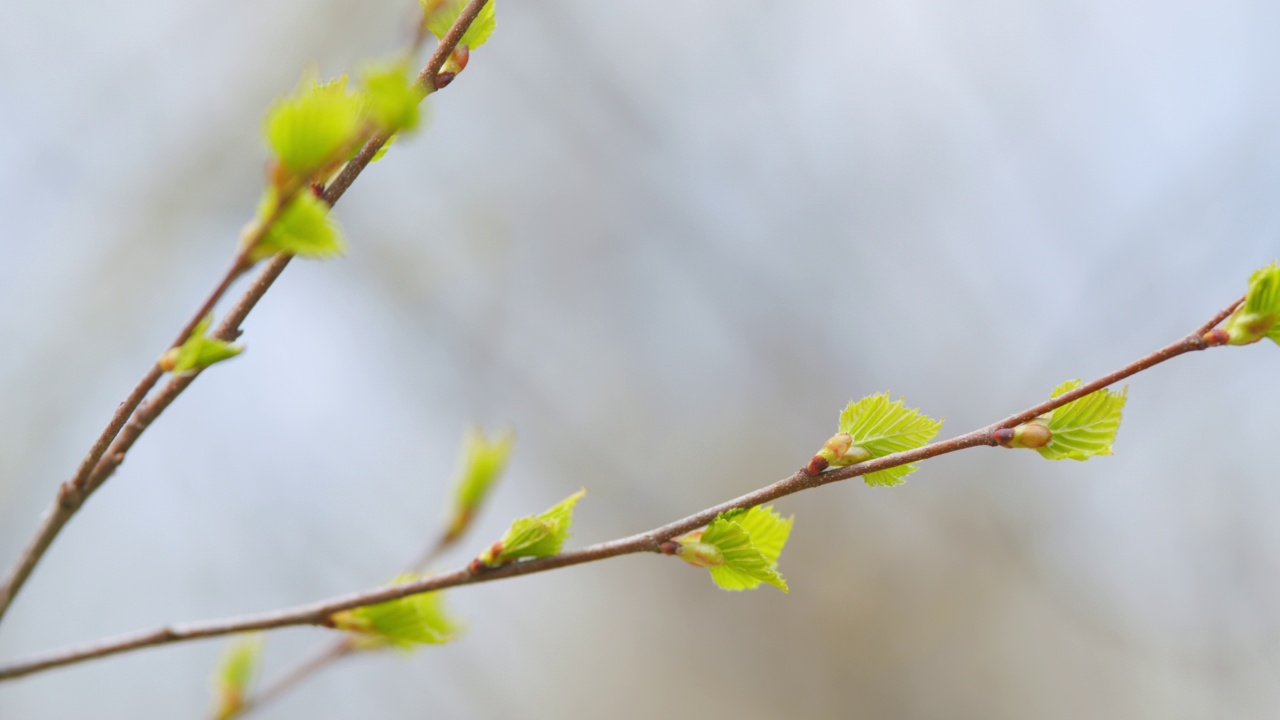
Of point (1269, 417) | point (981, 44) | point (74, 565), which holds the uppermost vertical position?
point (981, 44)

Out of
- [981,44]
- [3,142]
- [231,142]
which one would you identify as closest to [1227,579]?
[981,44]

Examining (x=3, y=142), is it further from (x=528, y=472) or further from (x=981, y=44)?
(x=981, y=44)

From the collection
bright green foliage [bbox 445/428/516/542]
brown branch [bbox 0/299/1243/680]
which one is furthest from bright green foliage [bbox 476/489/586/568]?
bright green foliage [bbox 445/428/516/542]

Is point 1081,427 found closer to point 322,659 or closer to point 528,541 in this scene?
point 528,541

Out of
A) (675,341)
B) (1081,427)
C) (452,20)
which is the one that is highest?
(675,341)

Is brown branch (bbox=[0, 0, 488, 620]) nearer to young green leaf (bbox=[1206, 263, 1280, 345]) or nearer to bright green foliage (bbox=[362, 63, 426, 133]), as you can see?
bright green foliage (bbox=[362, 63, 426, 133])

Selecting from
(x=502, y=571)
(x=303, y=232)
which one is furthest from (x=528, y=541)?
(x=303, y=232)

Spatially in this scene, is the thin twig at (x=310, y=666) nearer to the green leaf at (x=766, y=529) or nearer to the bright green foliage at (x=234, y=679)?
the bright green foliage at (x=234, y=679)
